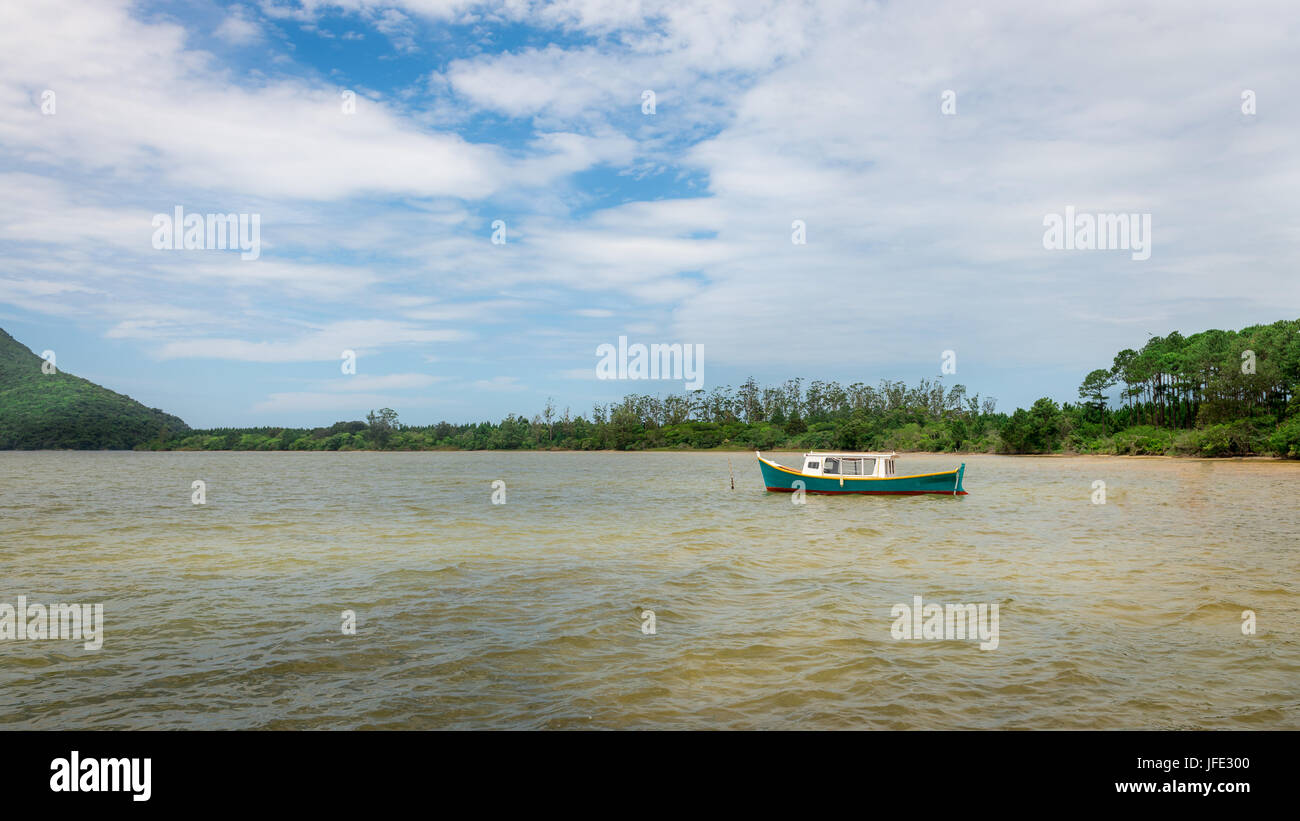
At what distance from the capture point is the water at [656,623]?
292 inches

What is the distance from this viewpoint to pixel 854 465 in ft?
118

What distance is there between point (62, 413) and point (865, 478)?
589ft

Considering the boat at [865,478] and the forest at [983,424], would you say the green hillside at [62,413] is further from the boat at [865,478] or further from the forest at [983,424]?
the boat at [865,478]

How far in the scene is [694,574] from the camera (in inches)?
611


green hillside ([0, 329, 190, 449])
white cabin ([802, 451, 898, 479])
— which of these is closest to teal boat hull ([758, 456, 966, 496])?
white cabin ([802, 451, 898, 479])

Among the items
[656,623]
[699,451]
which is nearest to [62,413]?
[699,451]

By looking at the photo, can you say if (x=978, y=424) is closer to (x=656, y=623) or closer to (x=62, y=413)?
(x=656, y=623)

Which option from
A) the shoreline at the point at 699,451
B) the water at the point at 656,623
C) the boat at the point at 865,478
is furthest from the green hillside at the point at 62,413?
the boat at the point at 865,478

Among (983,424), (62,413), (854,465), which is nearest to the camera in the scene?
(854,465)

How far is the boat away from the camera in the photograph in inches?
1379

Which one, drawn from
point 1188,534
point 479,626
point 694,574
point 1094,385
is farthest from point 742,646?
point 1094,385
